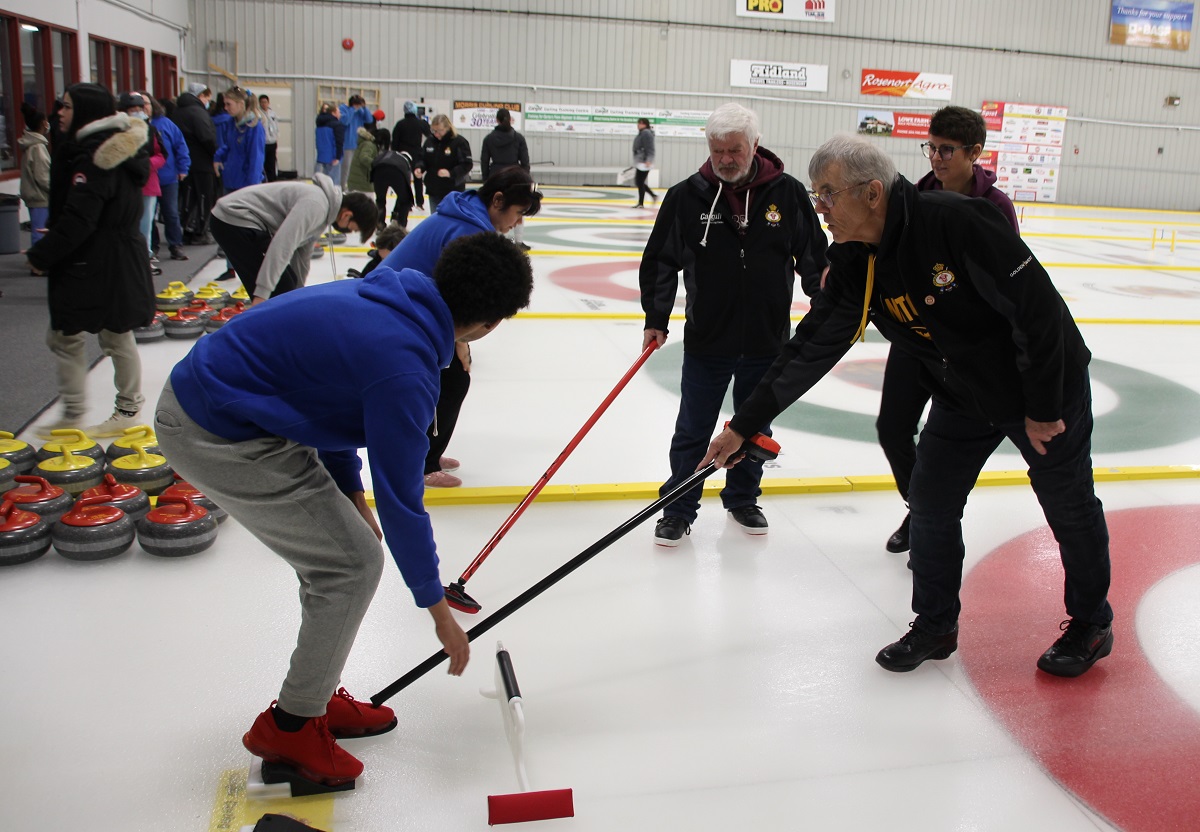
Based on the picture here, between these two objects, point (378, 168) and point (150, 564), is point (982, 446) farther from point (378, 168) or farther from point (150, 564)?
point (378, 168)

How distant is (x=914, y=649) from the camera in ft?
10.8

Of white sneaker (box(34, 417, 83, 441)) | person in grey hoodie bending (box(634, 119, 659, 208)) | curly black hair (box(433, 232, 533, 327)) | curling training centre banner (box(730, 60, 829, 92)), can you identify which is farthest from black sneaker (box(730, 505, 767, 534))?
curling training centre banner (box(730, 60, 829, 92))

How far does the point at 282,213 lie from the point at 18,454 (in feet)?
6.97

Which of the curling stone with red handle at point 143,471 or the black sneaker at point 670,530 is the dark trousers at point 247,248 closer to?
the curling stone with red handle at point 143,471

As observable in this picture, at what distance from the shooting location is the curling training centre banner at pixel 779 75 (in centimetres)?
2464

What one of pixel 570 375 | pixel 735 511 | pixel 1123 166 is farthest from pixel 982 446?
pixel 1123 166

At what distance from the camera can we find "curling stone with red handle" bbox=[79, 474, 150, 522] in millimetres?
4008

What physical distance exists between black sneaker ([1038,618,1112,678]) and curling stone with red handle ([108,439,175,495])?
11.9 feet

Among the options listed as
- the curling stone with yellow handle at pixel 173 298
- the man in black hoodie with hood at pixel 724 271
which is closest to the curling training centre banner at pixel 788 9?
the curling stone with yellow handle at pixel 173 298

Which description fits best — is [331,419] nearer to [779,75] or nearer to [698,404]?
[698,404]

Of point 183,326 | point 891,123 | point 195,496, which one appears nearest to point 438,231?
point 195,496

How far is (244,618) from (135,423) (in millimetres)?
2496

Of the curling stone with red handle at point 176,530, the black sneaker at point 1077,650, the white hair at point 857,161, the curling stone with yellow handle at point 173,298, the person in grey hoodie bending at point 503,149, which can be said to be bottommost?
the black sneaker at point 1077,650

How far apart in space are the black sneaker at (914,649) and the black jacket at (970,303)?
2.58 feet
